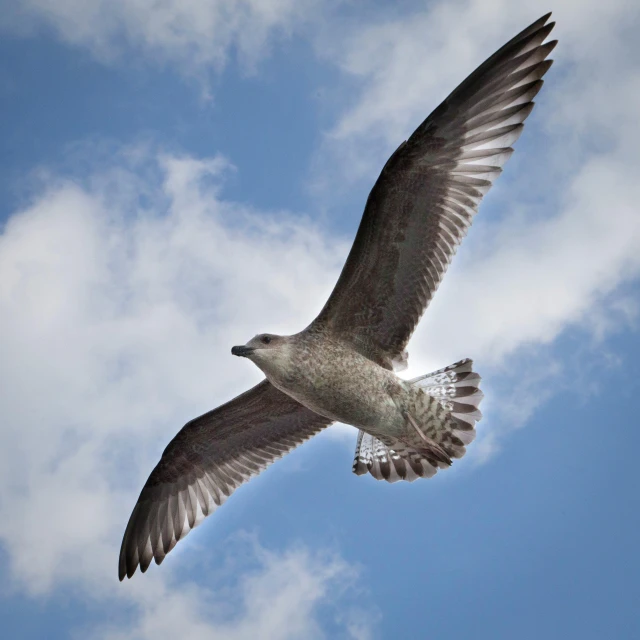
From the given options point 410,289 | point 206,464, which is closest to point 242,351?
point 410,289

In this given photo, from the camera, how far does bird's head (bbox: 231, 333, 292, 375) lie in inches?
324

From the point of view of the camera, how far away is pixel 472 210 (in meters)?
8.23

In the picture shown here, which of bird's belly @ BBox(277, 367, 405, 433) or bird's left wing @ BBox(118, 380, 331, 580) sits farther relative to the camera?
bird's left wing @ BBox(118, 380, 331, 580)

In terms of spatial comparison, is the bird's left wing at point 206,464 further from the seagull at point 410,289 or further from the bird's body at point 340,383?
the bird's body at point 340,383

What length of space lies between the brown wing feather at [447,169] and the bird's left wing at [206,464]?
7.13 ft

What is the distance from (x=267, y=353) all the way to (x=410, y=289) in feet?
5.07

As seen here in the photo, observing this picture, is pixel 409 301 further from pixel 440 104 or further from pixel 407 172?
pixel 440 104

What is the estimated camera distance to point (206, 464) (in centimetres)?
1020

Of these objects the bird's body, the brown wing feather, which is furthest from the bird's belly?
the brown wing feather

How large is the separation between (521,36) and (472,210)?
5.51 ft

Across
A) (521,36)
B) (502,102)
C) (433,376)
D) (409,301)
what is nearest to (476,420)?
(433,376)

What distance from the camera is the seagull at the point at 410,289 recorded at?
26.8 ft

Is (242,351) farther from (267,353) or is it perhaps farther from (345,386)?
(345,386)

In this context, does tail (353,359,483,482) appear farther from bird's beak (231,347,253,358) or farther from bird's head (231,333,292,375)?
bird's beak (231,347,253,358)
